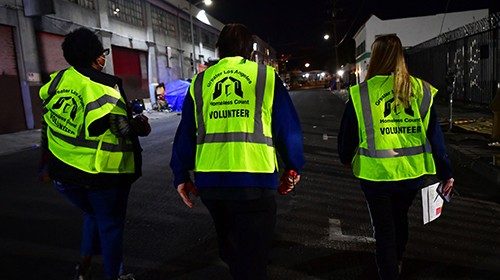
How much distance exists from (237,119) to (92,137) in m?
1.23

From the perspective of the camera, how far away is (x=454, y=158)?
8.73 metres

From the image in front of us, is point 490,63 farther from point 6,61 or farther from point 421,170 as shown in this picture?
point 6,61

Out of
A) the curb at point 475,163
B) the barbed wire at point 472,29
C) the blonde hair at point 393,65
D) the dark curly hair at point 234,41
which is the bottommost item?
the curb at point 475,163

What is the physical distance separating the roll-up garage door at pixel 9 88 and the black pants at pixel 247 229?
17.3 m

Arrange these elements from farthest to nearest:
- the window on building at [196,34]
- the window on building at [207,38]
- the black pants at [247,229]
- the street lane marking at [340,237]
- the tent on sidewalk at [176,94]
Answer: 1. the window on building at [207,38]
2. the window on building at [196,34]
3. the tent on sidewalk at [176,94]
4. the street lane marking at [340,237]
5. the black pants at [247,229]

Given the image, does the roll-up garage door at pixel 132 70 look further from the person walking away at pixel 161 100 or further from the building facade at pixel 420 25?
the building facade at pixel 420 25

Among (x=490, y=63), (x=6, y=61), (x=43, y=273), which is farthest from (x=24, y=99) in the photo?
(x=490, y=63)

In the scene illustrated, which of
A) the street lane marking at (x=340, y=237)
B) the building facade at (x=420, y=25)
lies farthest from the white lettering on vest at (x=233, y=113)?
the building facade at (x=420, y=25)

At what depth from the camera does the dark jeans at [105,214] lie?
3137 millimetres

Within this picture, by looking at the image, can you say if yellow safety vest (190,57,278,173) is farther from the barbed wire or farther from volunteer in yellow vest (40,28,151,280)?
the barbed wire

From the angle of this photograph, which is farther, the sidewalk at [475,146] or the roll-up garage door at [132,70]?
the roll-up garage door at [132,70]

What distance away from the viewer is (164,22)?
3603 cm

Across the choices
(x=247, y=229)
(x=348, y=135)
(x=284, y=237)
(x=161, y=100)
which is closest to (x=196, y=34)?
(x=161, y=100)

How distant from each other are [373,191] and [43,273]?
299cm
